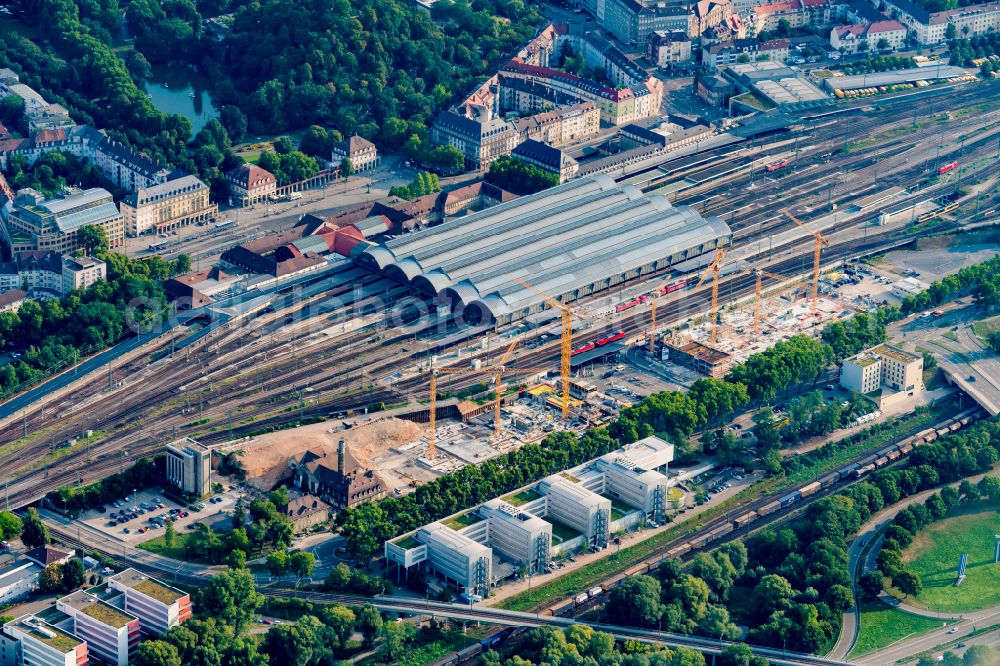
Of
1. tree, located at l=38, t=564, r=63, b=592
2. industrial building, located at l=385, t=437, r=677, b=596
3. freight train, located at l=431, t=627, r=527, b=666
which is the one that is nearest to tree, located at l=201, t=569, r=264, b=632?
tree, located at l=38, t=564, r=63, b=592

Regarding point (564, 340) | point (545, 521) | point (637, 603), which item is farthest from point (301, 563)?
point (564, 340)

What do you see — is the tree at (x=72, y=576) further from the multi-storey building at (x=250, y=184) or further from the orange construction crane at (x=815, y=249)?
the orange construction crane at (x=815, y=249)

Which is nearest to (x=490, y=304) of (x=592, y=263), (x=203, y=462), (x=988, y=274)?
(x=592, y=263)

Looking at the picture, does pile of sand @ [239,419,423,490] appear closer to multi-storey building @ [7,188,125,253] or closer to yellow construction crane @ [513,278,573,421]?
yellow construction crane @ [513,278,573,421]

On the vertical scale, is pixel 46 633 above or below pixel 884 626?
above

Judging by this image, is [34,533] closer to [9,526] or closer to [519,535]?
[9,526]

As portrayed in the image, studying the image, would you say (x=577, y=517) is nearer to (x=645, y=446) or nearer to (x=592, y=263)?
(x=645, y=446)
